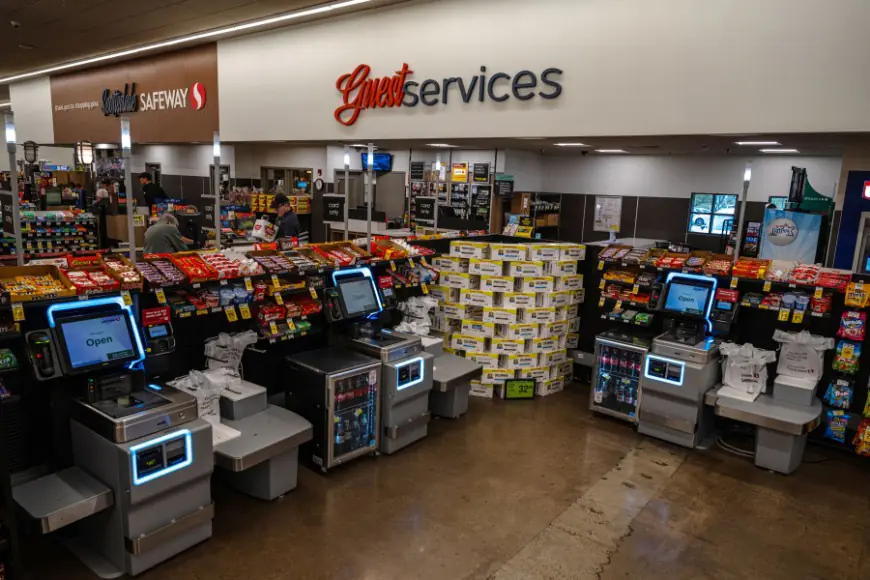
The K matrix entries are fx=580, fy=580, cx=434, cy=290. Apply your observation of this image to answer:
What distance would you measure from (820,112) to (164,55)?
11.0 m

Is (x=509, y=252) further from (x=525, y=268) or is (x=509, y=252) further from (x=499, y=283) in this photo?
(x=499, y=283)

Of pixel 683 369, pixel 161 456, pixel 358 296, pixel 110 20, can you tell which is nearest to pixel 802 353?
pixel 683 369

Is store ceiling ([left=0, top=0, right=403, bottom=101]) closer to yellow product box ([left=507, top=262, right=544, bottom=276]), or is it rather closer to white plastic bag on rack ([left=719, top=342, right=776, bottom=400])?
yellow product box ([left=507, top=262, right=544, bottom=276])

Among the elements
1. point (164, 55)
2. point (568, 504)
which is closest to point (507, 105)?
point (568, 504)

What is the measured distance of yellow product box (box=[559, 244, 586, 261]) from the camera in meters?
6.48

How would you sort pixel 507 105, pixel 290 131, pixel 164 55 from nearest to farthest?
pixel 507 105
pixel 290 131
pixel 164 55

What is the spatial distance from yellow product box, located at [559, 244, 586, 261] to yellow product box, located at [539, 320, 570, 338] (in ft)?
2.43

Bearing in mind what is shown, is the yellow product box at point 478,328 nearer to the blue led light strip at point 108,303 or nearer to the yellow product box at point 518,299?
the yellow product box at point 518,299

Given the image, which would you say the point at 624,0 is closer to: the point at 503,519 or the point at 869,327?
the point at 869,327

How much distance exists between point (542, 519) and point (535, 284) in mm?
2775

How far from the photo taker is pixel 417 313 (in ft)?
19.7

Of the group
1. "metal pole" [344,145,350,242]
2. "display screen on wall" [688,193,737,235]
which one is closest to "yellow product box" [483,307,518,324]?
"metal pole" [344,145,350,242]

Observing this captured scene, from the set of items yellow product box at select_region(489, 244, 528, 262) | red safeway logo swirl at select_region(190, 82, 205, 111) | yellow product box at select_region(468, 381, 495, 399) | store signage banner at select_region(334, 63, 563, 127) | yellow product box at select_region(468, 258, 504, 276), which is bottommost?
yellow product box at select_region(468, 381, 495, 399)

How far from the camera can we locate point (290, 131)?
919 centimetres
